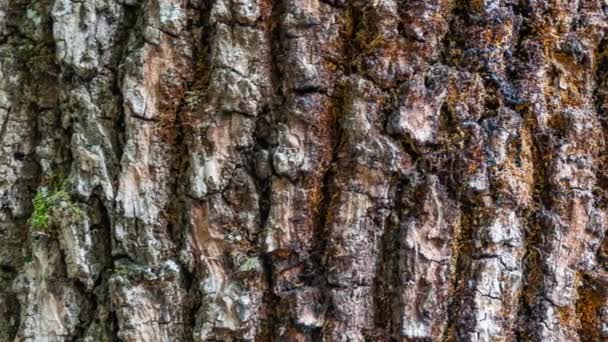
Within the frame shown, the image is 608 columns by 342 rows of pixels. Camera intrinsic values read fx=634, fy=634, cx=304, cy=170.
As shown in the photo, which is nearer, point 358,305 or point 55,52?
point 358,305

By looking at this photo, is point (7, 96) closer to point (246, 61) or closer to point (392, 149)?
point (246, 61)

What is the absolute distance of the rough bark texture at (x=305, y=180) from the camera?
50.2 inches

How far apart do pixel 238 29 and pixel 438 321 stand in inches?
28.5

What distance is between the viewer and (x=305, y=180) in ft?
4.20

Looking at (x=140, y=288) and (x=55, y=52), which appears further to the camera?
(x=55, y=52)

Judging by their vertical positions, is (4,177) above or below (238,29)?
below

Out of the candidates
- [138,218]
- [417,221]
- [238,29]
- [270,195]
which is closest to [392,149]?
[417,221]

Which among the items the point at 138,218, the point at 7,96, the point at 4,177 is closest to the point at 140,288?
the point at 138,218

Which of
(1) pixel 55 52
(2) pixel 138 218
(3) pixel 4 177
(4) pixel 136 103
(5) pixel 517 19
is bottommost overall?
(2) pixel 138 218

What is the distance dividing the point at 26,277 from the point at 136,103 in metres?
0.45

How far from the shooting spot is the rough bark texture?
1275mm

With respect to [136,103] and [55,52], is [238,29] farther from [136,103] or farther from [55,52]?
[55,52]

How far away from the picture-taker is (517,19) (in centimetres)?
138

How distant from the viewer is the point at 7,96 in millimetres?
1423
